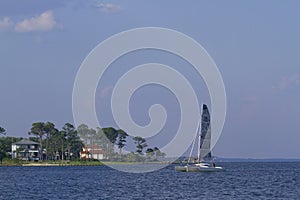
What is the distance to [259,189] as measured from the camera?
303 feet

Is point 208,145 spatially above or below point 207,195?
above

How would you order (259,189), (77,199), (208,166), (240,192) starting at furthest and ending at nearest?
(208,166), (259,189), (240,192), (77,199)

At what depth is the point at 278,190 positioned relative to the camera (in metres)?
90.3

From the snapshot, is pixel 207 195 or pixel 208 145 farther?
pixel 208 145

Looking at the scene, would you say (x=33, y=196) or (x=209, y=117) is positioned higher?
(x=209, y=117)

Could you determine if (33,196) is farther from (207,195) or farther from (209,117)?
(209,117)

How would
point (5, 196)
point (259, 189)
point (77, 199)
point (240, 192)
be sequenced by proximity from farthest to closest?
point (259, 189) → point (240, 192) → point (5, 196) → point (77, 199)

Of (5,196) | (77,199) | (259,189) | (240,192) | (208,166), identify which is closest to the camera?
(77,199)

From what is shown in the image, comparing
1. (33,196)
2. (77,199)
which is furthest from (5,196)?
(77,199)

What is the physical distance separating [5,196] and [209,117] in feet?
261

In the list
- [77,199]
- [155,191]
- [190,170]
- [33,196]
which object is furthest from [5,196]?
[190,170]

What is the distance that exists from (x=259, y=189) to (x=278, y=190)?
3027 mm

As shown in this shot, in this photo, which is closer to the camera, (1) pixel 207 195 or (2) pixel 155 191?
(1) pixel 207 195

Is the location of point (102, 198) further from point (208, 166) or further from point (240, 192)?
point (208, 166)
